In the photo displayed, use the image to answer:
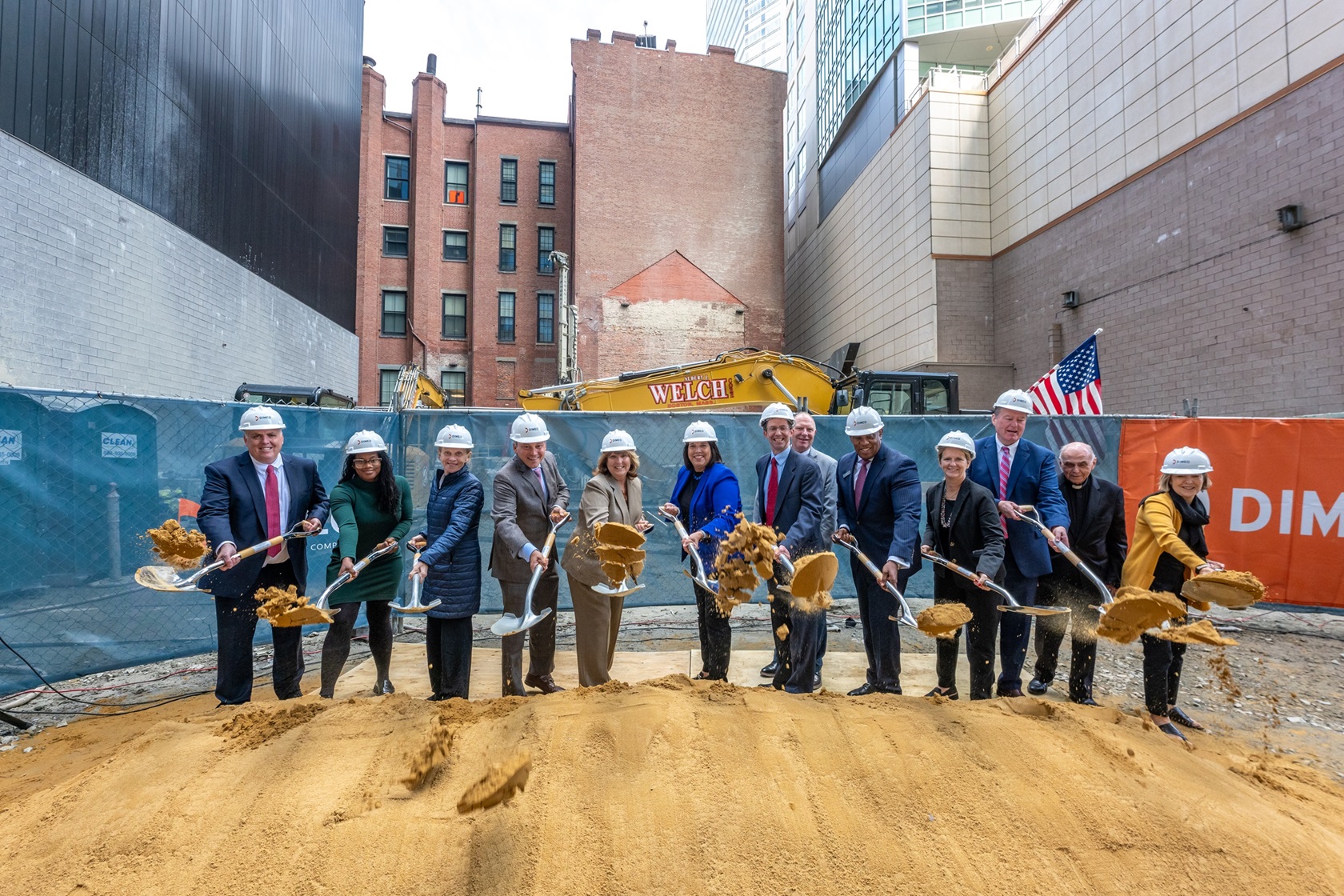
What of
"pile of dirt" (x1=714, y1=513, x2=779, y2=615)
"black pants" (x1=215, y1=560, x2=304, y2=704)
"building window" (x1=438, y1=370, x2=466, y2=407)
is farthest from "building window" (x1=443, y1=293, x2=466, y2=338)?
"pile of dirt" (x1=714, y1=513, x2=779, y2=615)

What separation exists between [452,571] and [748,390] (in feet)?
21.0

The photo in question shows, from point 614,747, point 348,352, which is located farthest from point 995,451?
point 348,352

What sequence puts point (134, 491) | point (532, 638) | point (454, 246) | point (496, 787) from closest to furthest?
point (496, 787) < point (532, 638) < point (134, 491) < point (454, 246)

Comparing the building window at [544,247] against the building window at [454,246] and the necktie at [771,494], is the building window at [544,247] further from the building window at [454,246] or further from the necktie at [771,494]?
the necktie at [771,494]

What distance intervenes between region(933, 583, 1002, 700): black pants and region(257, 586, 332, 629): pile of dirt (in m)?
3.83

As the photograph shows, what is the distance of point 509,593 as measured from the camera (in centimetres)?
464

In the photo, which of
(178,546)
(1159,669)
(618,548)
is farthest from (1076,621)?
(178,546)

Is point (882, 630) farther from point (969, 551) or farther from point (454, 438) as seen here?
point (454, 438)

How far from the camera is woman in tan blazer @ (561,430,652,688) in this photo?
4.62 metres

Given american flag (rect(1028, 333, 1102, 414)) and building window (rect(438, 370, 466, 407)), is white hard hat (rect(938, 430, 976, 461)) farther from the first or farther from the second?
building window (rect(438, 370, 466, 407))

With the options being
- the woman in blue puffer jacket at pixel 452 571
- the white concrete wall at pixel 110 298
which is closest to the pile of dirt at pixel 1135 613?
the woman in blue puffer jacket at pixel 452 571

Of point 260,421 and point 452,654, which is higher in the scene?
point 260,421

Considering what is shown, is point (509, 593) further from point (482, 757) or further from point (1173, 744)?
point (1173, 744)

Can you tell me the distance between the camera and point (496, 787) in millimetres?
2707
